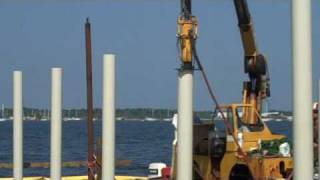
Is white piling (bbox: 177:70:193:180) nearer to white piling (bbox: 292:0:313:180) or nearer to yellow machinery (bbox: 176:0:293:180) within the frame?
white piling (bbox: 292:0:313:180)

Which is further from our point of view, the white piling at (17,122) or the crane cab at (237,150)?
the crane cab at (237,150)

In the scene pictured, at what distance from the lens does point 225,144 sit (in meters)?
21.0

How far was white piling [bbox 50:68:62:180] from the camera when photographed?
588 inches

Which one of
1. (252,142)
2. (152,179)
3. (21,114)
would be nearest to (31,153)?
(152,179)

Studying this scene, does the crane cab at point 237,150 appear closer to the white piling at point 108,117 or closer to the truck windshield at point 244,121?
the truck windshield at point 244,121

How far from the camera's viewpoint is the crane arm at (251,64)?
910 inches

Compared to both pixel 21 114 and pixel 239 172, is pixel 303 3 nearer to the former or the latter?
pixel 21 114

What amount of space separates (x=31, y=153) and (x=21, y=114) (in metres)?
44.1

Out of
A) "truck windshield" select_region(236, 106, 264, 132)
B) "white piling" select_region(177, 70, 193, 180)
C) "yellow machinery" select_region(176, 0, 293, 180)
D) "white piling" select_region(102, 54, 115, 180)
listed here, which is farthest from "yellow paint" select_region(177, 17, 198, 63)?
"white piling" select_region(177, 70, 193, 180)

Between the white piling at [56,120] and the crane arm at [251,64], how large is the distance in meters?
8.91

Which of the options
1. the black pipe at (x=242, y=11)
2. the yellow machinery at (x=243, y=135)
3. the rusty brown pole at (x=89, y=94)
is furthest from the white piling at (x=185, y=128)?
the black pipe at (x=242, y=11)

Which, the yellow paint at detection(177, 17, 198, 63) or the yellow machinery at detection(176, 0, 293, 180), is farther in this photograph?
the yellow machinery at detection(176, 0, 293, 180)

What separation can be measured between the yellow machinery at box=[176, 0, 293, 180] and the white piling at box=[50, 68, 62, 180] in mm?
3988

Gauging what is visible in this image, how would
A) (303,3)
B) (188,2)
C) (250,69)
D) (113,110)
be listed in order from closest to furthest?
(303,3) < (113,110) < (188,2) < (250,69)
